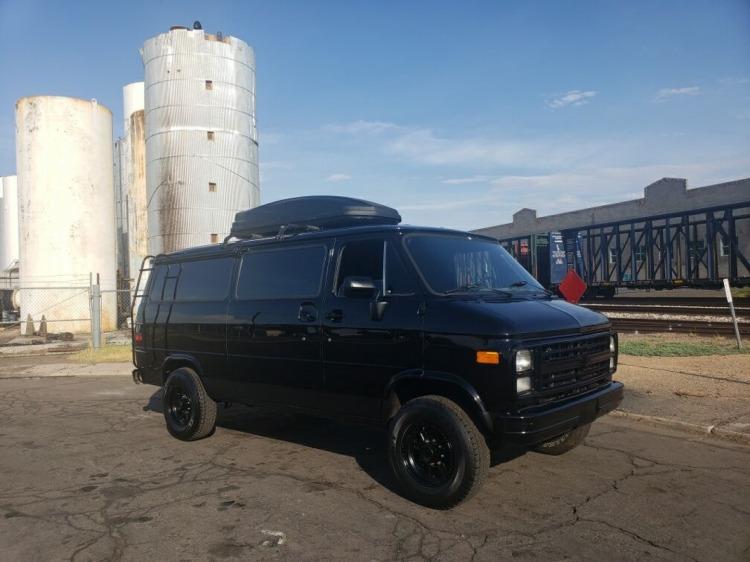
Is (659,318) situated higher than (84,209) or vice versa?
(84,209)

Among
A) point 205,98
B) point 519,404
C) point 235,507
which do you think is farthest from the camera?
point 205,98

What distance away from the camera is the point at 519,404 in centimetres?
420

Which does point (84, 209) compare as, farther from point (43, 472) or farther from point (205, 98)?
point (43, 472)

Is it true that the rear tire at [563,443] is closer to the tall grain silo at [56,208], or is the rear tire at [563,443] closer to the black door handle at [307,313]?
the black door handle at [307,313]

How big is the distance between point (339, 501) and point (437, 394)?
115cm

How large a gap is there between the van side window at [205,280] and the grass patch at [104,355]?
8150 mm

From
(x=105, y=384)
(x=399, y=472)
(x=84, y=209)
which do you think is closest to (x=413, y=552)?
(x=399, y=472)

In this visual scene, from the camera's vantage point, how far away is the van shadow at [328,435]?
563 cm

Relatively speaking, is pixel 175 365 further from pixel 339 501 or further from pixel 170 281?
pixel 339 501

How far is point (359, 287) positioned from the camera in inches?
187

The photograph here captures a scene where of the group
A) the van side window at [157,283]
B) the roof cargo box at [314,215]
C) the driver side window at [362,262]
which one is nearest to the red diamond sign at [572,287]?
the roof cargo box at [314,215]

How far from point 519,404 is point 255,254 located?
3.24 meters

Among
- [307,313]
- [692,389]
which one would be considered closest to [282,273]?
[307,313]

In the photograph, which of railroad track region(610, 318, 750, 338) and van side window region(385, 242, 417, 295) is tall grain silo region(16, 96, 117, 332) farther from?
van side window region(385, 242, 417, 295)
